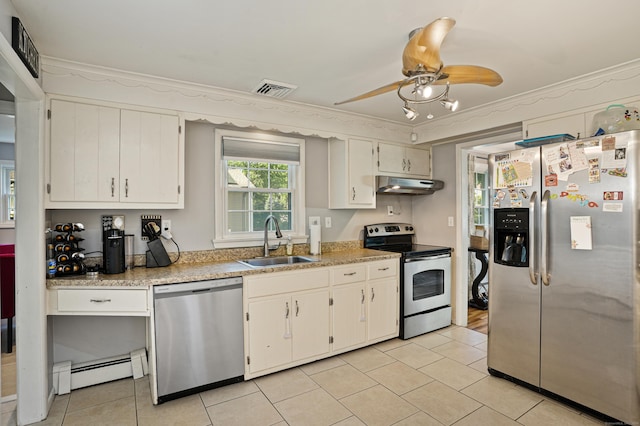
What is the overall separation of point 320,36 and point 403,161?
226cm

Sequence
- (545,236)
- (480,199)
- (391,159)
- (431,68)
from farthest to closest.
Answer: (480,199) → (391,159) → (545,236) → (431,68)

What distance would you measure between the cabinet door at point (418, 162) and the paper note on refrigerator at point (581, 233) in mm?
2026

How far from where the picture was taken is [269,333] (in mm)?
2734

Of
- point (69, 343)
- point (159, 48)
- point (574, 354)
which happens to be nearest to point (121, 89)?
point (159, 48)

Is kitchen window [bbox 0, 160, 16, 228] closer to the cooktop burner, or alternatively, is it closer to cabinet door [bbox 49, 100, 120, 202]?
cabinet door [bbox 49, 100, 120, 202]

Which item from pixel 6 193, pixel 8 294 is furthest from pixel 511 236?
pixel 6 193

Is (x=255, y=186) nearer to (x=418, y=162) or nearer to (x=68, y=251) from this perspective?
(x=68, y=251)

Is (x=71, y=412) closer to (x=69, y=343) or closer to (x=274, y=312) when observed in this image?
(x=69, y=343)

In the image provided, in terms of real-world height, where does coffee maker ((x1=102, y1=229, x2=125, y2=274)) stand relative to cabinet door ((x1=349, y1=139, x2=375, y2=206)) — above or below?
below

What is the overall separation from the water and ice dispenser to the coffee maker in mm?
2848

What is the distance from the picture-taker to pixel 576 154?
225 centimetres

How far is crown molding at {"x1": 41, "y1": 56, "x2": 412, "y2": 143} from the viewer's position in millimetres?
2404

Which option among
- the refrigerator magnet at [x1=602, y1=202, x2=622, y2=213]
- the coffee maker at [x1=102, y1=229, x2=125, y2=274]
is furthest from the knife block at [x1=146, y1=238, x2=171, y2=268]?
the refrigerator magnet at [x1=602, y1=202, x2=622, y2=213]

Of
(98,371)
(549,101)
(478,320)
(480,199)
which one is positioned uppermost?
(549,101)
